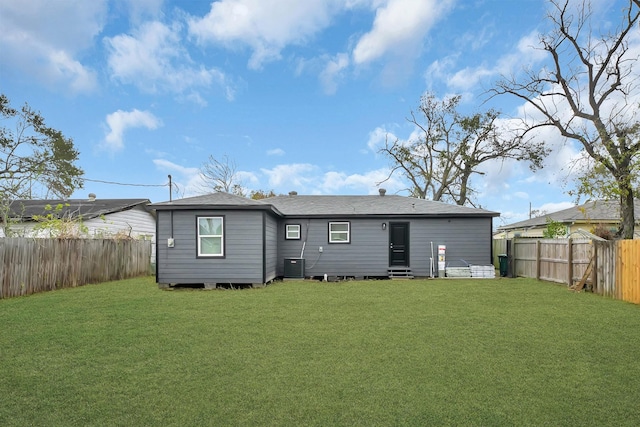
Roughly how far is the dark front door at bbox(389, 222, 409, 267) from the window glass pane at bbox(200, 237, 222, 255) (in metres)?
6.65

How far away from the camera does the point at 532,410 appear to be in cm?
342

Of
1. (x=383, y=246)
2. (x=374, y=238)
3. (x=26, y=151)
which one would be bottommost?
(x=383, y=246)

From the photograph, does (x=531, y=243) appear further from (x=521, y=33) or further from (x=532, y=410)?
(x=532, y=410)

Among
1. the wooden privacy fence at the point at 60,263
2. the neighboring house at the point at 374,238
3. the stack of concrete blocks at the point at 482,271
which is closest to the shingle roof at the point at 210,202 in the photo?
the neighboring house at the point at 374,238

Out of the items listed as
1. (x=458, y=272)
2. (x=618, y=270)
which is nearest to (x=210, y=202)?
(x=458, y=272)

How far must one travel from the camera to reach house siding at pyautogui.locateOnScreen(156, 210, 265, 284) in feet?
39.4

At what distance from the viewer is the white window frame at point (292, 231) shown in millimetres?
15297

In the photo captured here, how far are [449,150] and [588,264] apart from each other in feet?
56.7

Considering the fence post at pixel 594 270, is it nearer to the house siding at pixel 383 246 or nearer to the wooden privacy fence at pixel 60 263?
the house siding at pixel 383 246

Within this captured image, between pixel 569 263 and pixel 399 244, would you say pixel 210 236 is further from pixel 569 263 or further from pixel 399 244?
pixel 569 263

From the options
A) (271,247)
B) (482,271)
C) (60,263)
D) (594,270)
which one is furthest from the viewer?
(482,271)

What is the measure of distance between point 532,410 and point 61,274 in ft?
42.7

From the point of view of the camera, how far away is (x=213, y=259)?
12031mm

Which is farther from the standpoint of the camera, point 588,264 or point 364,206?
point 364,206
